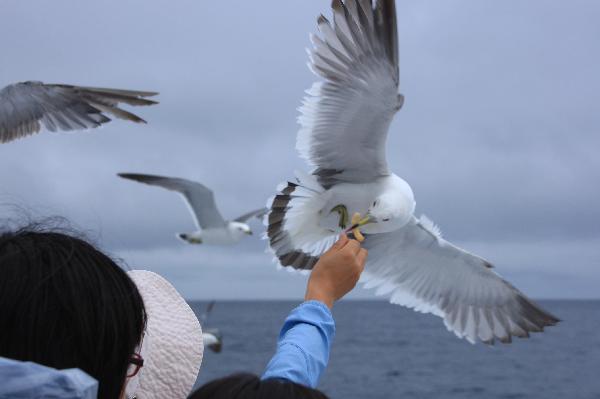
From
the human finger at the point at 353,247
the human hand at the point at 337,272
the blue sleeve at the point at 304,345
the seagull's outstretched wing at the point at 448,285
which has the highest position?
the human finger at the point at 353,247

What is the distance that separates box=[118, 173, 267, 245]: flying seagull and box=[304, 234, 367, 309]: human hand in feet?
38.1

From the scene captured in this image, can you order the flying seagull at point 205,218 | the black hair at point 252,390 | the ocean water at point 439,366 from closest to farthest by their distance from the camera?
1. the black hair at point 252,390
2. the flying seagull at point 205,218
3. the ocean water at point 439,366

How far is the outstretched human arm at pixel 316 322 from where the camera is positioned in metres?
1.58

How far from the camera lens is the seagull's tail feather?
6.32 metres

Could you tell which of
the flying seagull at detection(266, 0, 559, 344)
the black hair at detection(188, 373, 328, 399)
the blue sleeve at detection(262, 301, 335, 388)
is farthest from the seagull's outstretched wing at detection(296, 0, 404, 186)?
the black hair at detection(188, 373, 328, 399)

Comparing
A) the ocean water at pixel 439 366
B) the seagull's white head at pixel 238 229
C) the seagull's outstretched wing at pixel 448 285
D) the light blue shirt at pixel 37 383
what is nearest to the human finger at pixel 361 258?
the light blue shirt at pixel 37 383

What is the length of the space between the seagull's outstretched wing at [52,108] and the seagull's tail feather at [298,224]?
156cm

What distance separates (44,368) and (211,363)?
43518 mm

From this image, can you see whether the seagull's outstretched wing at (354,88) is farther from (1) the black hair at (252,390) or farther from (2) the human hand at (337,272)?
(1) the black hair at (252,390)

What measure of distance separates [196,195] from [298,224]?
8.80 metres

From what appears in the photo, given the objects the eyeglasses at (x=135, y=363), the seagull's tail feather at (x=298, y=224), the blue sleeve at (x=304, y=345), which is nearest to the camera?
the eyeglasses at (x=135, y=363)

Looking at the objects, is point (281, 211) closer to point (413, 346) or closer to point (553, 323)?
point (553, 323)

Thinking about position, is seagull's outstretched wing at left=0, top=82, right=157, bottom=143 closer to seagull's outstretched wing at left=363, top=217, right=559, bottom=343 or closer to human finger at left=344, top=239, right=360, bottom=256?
seagull's outstretched wing at left=363, top=217, right=559, bottom=343

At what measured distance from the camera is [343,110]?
18.8 feet
